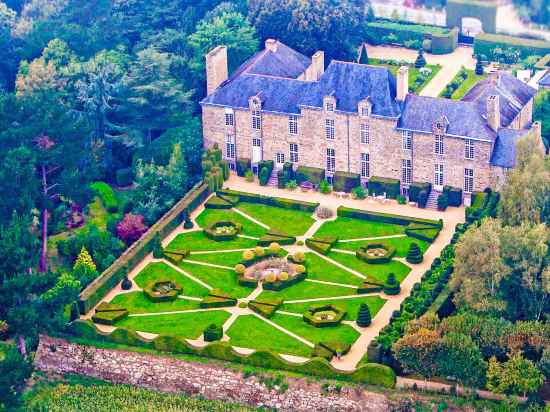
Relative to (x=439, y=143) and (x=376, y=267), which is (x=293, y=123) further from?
(x=376, y=267)

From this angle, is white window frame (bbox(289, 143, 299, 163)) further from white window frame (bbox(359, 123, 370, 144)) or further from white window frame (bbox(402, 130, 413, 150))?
white window frame (bbox(402, 130, 413, 150))

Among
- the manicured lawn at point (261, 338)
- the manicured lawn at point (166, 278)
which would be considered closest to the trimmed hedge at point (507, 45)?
the manicured lawn at point (166, 278)

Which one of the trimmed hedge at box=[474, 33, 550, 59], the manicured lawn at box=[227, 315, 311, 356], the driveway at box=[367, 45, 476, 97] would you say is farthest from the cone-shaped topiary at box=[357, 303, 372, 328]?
the trimmed hedge at box=[474, 33, 550, 59]

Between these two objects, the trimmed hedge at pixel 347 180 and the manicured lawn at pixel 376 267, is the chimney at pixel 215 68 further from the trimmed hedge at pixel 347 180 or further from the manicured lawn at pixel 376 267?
the manicured lawn at pixel 376 267

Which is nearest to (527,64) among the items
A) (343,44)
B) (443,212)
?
(343,44)

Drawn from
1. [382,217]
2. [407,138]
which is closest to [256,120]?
[407,138]

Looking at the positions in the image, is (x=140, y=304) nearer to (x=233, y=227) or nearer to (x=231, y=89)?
(x=233, y=227)
